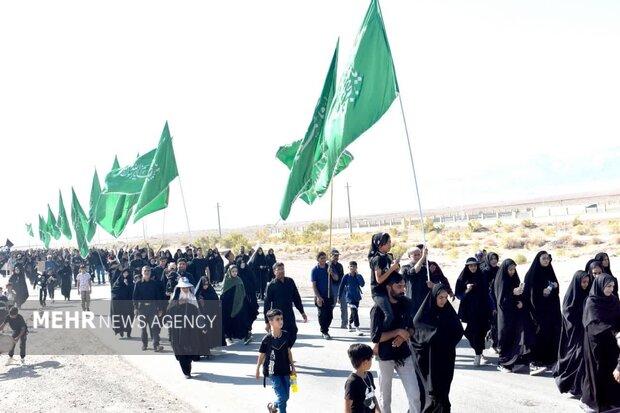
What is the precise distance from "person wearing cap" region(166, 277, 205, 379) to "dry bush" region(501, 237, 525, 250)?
954 inches

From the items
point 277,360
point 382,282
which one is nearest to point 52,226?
point 277,360

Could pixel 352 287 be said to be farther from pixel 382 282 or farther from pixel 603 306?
pixel 382 282

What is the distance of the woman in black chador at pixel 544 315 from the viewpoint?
10.2 m

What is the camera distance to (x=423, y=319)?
764 cm

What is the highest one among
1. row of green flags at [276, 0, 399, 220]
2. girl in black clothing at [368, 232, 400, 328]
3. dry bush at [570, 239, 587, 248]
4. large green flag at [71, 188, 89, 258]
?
row of green flags at [276, 0, 399, 220]

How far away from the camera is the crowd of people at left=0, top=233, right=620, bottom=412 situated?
723 cm

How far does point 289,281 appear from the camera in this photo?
37.1 ft

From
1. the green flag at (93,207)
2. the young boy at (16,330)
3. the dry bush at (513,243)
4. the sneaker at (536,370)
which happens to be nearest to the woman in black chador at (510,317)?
the sneaker at (536,370)

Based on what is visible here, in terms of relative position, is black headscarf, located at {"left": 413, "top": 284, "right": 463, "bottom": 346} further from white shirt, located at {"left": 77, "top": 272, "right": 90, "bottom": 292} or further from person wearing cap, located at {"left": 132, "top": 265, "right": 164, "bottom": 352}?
white shirt, located at {"left": 77, "top": 272, "right": 90, "bottom": 292}

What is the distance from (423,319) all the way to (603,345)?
202 cm

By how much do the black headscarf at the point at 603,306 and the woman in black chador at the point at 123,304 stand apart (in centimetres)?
1119

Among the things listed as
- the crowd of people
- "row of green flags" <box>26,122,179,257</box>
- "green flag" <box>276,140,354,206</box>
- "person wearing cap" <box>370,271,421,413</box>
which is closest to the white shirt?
"row of green flags" <box>26,122,179,257</box>

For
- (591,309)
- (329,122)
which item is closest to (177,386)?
(329,122)

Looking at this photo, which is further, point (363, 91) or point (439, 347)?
point (363, 91)
